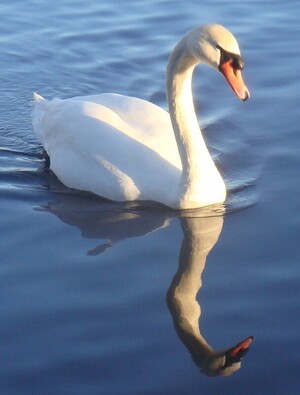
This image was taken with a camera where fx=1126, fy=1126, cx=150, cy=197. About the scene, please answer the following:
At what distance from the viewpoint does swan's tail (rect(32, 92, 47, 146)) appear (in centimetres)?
975

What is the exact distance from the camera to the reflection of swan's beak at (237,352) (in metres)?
6.29

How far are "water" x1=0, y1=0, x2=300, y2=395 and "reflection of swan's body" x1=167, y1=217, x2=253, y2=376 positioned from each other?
0.7 inches

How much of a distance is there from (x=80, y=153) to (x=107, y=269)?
5.49 ft

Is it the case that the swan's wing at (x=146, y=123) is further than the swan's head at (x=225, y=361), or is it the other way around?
the swan's wing at (x=146, y=123)

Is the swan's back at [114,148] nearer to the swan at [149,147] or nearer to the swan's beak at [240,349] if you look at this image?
the swan at [149,147]

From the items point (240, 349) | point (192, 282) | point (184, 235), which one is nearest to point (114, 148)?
point (184, 235)

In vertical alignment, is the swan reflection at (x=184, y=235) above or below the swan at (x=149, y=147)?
below

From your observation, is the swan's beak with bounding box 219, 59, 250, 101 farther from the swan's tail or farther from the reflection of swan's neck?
the swan's tail

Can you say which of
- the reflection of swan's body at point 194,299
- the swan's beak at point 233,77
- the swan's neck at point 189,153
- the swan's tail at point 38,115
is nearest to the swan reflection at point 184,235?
the reflection of swan's body at point 194,299

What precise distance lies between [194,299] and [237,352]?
2.49 feet

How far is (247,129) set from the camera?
33.2 ft

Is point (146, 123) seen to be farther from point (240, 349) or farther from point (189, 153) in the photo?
point (240, 349)

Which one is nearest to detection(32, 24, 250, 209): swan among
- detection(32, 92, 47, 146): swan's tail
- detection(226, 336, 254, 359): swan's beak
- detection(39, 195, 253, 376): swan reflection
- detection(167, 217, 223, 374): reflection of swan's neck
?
detection(39, 195, 253, 376): swan reflection

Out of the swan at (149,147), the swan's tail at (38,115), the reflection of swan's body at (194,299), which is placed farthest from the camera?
the swan's tail at (38,115)
